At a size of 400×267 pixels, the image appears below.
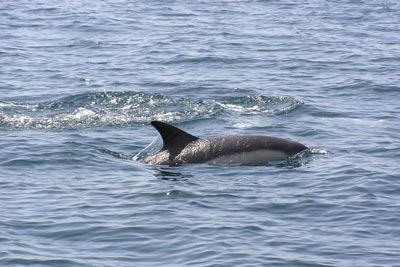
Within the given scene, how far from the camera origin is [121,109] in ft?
71.4

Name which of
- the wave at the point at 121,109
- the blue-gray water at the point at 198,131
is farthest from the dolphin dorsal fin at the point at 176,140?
the wave at the point at 121,109

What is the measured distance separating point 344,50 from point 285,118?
9518 millimetres

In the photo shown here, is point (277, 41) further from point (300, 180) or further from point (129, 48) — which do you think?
point (300, 180)

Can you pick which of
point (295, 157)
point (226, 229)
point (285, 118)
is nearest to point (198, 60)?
point (285, 118)

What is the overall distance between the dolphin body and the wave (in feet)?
11.0

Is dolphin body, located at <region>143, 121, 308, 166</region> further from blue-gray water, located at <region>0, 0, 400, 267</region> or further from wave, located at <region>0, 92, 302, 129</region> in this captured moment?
wave, located at <region>0, 92, 302, 129</region>

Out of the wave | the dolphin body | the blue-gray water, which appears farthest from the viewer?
the wave

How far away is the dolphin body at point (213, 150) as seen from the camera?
16969mm

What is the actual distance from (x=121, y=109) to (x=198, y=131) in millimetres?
2634

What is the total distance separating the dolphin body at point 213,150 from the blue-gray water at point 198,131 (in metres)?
0.31

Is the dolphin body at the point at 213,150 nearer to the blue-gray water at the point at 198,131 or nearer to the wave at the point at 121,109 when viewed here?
the blue-gray water at the point at 198,131

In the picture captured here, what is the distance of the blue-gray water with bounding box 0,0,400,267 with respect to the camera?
41.8 ft

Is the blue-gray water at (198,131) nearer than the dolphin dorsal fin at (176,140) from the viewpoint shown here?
Yes

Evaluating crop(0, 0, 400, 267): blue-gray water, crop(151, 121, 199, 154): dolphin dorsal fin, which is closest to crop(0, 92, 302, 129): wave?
crop(0, 0, 400, 267): blue-gray water
